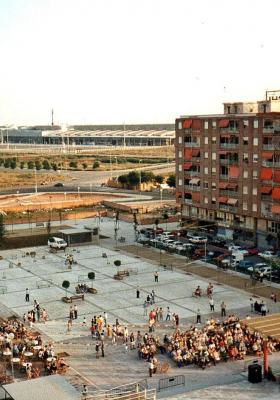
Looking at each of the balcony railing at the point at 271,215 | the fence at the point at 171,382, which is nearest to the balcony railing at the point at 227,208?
the balcony railing at the point at 271,215

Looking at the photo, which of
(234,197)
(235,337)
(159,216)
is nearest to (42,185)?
(159,216)

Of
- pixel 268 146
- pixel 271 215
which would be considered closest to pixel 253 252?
pixel 271 215

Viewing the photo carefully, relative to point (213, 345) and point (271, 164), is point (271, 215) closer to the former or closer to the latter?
point (271, 164)

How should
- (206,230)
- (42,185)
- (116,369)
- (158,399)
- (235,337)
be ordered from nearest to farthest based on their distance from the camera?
(158,399) < (116,369) < (235,337) < (206,230) < (42,185)

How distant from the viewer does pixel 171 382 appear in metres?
24.8

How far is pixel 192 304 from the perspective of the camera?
121 ft

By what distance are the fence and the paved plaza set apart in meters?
0.30

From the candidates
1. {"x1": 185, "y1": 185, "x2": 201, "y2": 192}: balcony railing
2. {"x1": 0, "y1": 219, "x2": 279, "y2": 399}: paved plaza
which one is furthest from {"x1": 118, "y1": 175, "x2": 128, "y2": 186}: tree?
{"x1": 0, "y1": 219, "x2": 279, "y2": 399}: paved plaza

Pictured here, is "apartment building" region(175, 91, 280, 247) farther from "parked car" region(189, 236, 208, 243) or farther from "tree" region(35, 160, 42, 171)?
"tree" region(35, 160, 42, 171)

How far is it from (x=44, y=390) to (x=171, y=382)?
242 inches

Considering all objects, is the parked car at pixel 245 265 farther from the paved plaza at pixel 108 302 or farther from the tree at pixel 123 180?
the tree at pixel 123 180

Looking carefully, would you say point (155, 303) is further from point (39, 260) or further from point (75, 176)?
point (75, 176)

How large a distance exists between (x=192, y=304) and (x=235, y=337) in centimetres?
862

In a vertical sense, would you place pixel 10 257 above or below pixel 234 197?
below
